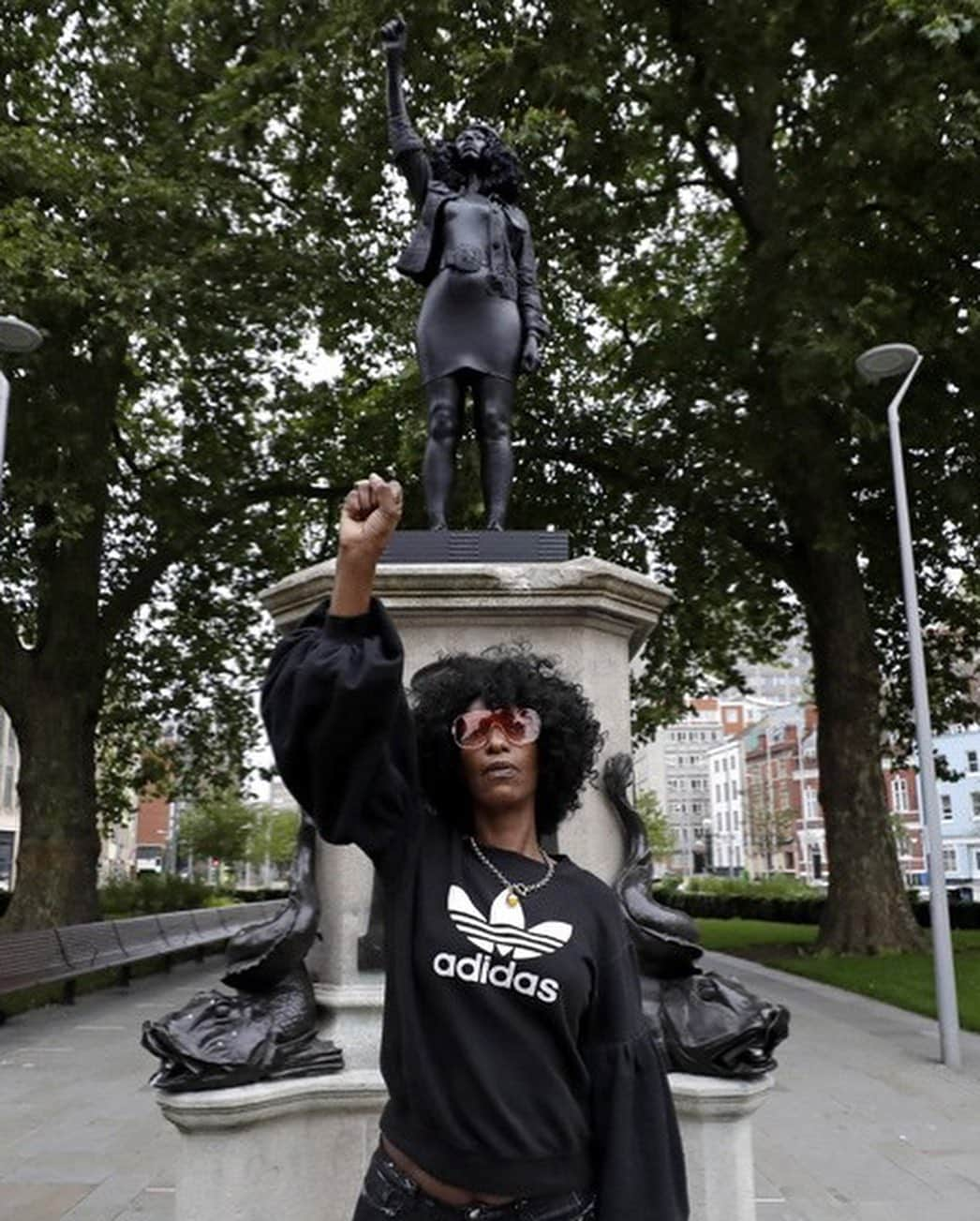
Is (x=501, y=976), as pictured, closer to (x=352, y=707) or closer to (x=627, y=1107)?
(x=627, y=1107)

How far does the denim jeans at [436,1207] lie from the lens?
1979 millimetres

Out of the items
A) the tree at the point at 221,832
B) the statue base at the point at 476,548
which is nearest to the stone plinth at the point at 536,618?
the statue base at the point at 476,548

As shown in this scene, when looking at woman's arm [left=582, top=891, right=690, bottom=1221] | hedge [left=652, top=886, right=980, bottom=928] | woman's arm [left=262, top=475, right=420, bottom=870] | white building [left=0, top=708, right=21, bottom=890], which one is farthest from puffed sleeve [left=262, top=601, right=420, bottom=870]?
white building [left=0, top=708, right=21, bottom=890]

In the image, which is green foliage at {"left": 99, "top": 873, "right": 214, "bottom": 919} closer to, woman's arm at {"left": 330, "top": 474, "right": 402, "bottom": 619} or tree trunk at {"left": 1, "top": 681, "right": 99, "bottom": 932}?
tree trunk at {"left": 1, "top": 681, "right": 99, "bottom": 932}

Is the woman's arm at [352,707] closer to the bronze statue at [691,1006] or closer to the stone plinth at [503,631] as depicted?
the bronze statue at [691,1006]

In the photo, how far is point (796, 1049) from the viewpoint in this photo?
10203mm

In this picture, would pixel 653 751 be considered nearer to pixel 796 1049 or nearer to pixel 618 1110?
pixel 796 1049

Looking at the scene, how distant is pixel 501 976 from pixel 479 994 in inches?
2.0

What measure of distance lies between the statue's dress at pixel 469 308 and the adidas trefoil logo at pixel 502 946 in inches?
154

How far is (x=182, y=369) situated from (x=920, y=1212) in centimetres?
1597

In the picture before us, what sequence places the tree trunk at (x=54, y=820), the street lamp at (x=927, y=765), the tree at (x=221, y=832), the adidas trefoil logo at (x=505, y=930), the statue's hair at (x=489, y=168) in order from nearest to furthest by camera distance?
1. the adidas trefoil logo at (x=505, y=930)
2. the statue's hair at (x=489, y=168)
3. the street lamp at (x=927, y=765)
4. the tree trunk at (x=54, y=820)
5. the tree at (x=221, y=832)

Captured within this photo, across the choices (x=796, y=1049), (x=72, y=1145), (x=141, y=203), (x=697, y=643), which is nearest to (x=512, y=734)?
(x=72, y=1145)

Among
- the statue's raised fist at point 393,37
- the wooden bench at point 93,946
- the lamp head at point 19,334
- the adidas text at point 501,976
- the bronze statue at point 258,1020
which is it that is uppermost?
the lamp head at point 19,334

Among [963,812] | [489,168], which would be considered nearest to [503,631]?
[489,168]
